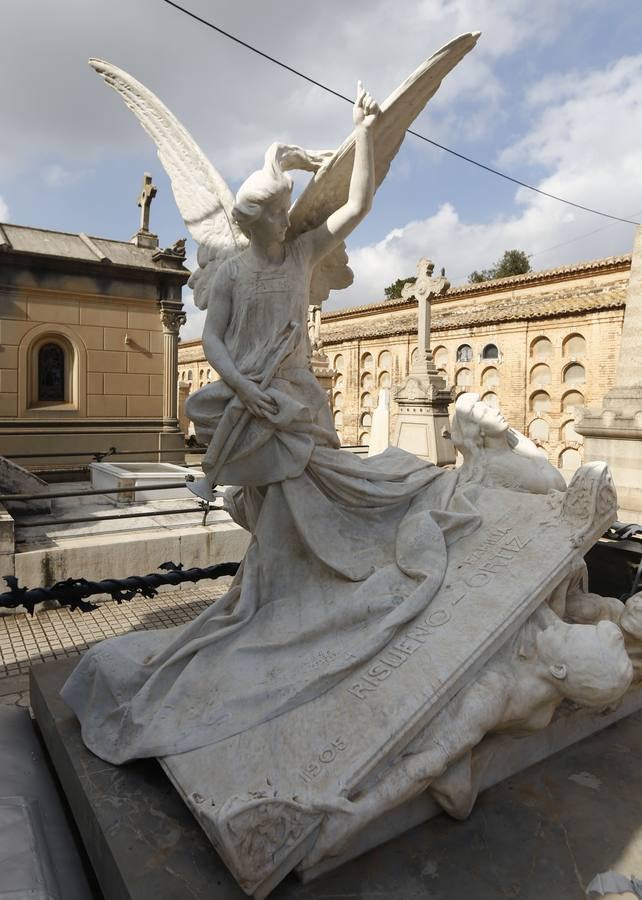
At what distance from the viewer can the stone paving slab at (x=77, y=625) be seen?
4.52 meters

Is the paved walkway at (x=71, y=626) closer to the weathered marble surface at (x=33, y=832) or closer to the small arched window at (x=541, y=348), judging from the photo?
the weathered marble surface at (x=33, y=832)

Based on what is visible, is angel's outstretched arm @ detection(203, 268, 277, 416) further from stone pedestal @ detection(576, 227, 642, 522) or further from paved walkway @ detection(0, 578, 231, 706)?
stone pedestal @ detection(576, 227, 642, 522)

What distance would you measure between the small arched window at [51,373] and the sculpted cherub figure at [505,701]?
12.6 m

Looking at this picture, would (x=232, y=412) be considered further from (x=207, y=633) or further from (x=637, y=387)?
(x=637, y=387)

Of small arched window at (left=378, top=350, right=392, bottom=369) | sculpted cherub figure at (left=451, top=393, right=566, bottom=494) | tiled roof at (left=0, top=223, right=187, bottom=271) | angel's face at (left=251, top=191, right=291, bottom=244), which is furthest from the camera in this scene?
small arched window at (left=378, top=350, right=392, bottom=369)

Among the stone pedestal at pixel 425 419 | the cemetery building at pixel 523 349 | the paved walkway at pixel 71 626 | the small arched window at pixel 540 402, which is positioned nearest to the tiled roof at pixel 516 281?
the cemetery building at pixel 523 349

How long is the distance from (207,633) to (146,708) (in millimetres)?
341

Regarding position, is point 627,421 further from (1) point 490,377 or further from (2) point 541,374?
(1) point 490,377

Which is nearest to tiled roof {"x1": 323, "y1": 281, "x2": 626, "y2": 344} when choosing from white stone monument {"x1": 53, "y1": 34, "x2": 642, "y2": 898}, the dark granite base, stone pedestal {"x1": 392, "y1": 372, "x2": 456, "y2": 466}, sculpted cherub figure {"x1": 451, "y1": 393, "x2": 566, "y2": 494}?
stone pedestal {"x1": 392, "y1": 372, "x2": 456, "y2": 466}

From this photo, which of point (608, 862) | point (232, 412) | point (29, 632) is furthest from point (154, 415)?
point (608, 862)

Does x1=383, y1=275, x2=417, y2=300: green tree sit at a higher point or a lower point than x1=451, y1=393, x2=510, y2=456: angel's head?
higher

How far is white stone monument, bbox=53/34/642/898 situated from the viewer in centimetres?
168

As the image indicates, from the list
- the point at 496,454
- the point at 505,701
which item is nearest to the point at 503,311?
the point at 496,454

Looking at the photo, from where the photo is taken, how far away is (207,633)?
230 centimetres
